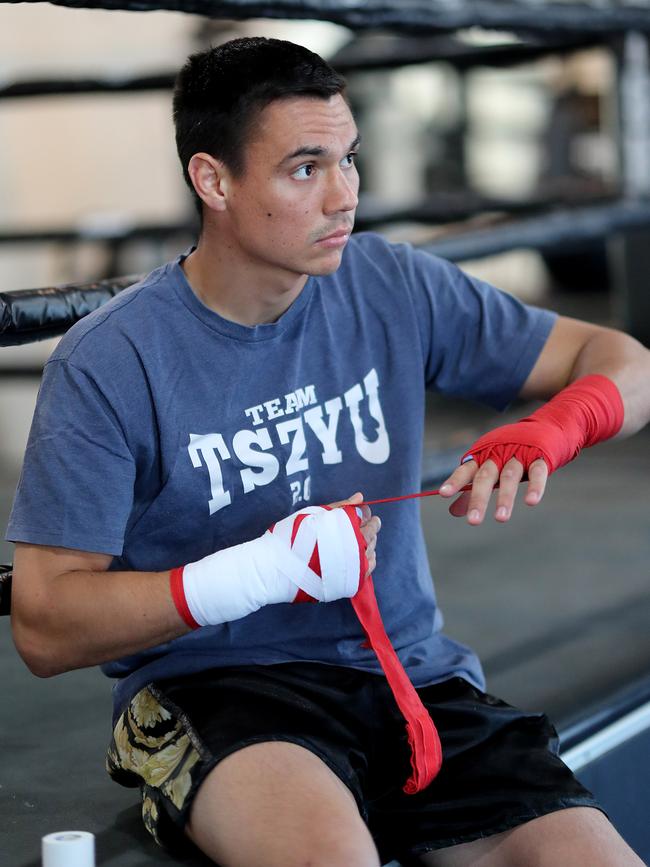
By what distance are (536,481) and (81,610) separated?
0.46m

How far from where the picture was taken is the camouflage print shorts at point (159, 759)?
114 cm

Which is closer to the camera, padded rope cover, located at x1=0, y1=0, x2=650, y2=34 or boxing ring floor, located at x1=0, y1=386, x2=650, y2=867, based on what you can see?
boxing ring floor, located at x1=0, y1=386, x2=650, y2=867

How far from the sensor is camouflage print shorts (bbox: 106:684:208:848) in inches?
45.0

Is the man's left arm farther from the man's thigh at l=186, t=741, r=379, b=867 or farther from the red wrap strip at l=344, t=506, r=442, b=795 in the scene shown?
the man's thigh at l=186, t=741, r=379, b=867

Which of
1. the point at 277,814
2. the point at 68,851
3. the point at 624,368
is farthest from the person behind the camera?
the point at 624,368

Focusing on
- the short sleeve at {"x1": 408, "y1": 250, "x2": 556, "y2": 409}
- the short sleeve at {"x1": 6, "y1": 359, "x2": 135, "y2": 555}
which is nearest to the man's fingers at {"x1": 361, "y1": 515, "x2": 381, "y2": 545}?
the short sleeve at {"x1": 6, "y1": 359, "x2": 135, "y2": 555}

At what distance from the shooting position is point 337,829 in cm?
106

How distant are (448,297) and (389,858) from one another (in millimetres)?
646

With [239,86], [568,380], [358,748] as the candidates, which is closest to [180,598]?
[358,748]

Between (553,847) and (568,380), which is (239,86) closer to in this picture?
(568,380)

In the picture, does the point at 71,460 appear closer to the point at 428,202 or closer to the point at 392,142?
the point at 428,202

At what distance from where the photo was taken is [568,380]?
150cm

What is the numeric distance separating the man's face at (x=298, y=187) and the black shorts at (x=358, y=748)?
1.42 feet

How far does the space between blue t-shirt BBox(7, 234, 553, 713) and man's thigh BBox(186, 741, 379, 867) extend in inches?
6.2
